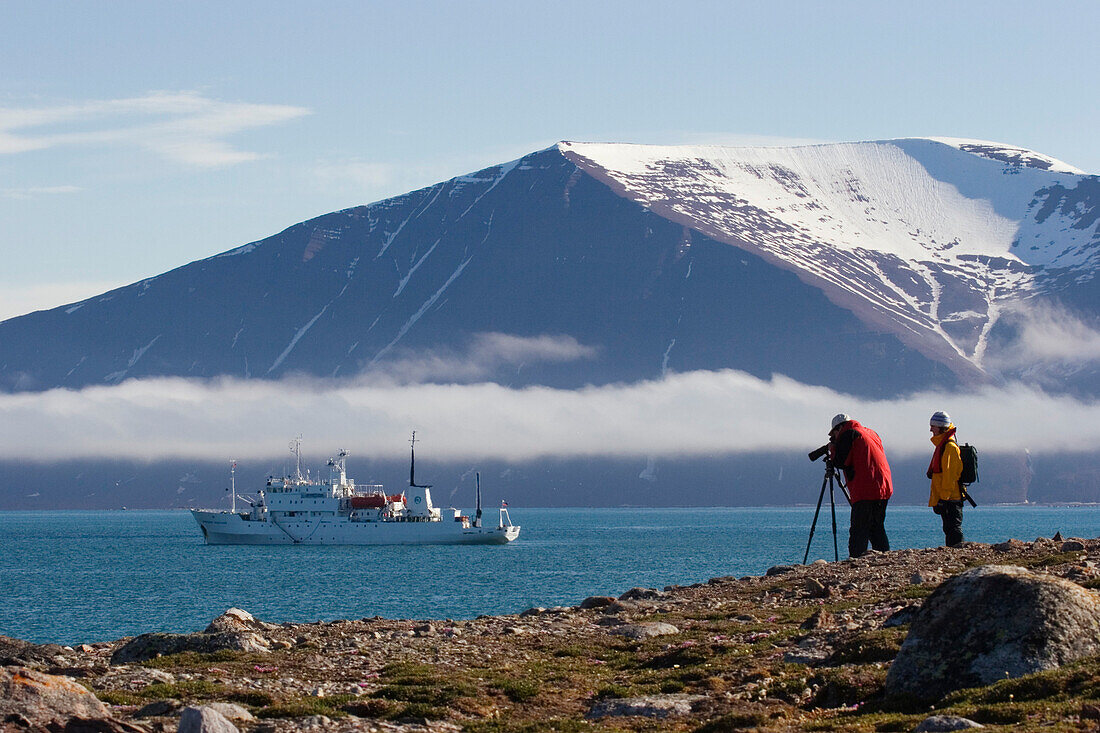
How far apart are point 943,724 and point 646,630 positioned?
961 cm

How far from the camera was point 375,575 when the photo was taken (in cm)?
8156

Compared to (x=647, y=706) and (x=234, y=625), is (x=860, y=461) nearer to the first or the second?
(x=234, y=625)

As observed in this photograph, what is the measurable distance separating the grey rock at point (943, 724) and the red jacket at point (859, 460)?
42.6 ft

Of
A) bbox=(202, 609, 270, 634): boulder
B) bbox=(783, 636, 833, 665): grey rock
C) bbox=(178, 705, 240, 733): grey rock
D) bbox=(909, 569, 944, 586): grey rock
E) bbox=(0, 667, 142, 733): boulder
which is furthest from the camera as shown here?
bbox=(202, 609, 270, 634): boulder

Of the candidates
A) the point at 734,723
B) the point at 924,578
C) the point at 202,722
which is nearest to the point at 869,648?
the point at 734,723

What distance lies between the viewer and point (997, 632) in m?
12.8

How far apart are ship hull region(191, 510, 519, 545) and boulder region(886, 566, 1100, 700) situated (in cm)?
11577

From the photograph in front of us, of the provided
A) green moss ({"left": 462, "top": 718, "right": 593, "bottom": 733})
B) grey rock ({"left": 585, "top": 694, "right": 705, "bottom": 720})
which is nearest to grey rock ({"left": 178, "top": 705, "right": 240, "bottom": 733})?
green moss ({"left": 462, "top": 718, "right": 593, "bottom": 733})

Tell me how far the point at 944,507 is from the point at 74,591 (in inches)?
2197

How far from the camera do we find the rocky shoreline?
12.6 meters

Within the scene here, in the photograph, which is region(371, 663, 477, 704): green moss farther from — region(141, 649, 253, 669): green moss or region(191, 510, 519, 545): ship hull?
region(191, 510, 519, 545): ship hull

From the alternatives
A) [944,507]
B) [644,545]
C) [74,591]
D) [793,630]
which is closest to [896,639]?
[793,630]

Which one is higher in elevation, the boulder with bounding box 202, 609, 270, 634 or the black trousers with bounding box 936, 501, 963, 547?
the black trousers with bounding box 936, 501, 963, 547

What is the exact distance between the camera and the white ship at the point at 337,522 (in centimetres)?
12719
